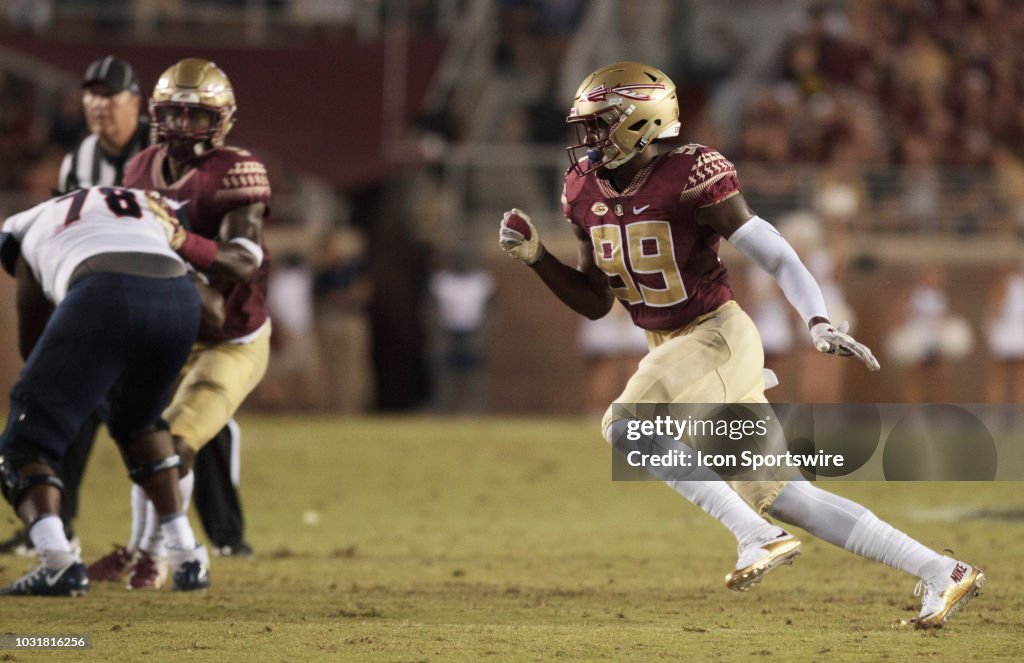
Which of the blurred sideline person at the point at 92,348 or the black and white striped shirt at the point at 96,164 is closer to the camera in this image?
the blurred sideline person at the point at 92,348

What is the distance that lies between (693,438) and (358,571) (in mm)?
2051

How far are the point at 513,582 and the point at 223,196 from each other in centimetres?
210

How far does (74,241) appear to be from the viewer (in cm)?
593

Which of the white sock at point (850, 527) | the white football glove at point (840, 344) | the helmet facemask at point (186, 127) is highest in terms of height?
the helmet facemask at point (186, 127)

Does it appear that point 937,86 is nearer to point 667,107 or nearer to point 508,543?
point 508,543

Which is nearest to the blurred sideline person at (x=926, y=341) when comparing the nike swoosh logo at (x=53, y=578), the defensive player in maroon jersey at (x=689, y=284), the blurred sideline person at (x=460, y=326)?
the blurred sideline person at (x=460, y=326)

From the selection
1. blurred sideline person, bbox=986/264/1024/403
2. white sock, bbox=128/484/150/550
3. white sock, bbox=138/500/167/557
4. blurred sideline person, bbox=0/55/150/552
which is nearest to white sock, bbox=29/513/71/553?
white sock, bbox=138/500/167/557

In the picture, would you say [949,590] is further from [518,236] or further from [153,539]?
[153,539]

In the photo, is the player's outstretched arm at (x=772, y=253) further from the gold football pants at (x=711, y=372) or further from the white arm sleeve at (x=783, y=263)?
the gold football pants at (x=711, y=372)

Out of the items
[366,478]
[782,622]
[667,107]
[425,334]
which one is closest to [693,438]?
[782,622]

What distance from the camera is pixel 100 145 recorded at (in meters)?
7.53

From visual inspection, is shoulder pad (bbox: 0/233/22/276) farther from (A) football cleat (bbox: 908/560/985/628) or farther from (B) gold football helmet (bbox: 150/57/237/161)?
(A) football cleat (bbox: 908/560/985/628)

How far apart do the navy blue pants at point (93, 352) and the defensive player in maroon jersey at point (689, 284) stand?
4.30 feet

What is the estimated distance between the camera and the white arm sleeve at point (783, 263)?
17.8 feet
